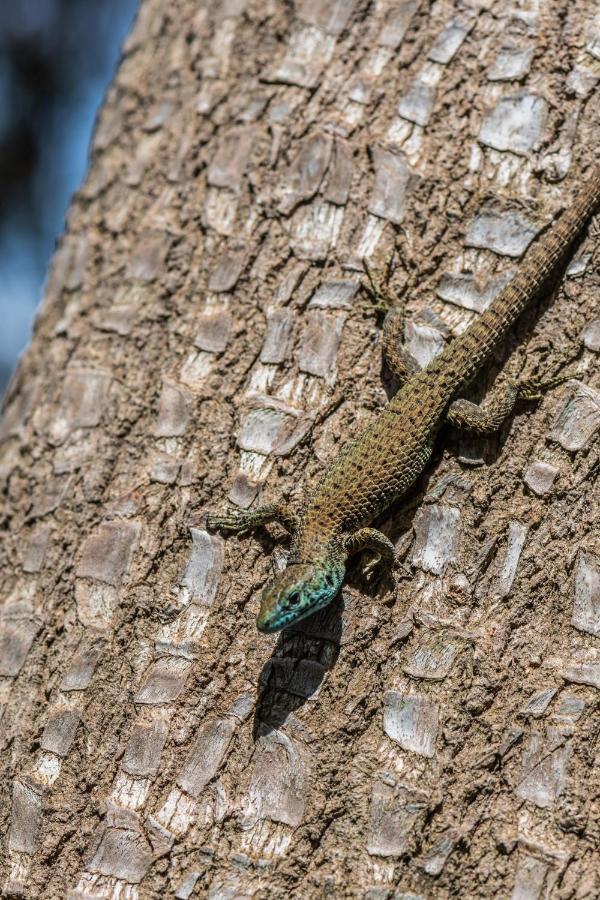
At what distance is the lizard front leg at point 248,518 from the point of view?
144 inches

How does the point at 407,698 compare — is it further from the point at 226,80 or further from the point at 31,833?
the point at 226,80

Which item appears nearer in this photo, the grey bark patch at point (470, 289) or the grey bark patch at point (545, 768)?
the grey bark patch at point (545, 768)

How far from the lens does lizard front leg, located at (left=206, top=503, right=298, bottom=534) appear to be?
3.65 metres

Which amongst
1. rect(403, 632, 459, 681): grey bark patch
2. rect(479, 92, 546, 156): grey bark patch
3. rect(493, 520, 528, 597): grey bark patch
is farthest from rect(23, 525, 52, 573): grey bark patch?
rect(479, 92, 546, 156): grey bark patch

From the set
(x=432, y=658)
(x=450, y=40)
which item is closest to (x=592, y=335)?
(x=432, y=658)

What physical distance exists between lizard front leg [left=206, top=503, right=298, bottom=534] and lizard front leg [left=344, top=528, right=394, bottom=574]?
0.86 ft

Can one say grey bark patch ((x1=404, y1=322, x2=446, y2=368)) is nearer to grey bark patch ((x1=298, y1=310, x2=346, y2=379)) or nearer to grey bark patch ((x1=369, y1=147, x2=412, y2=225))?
grey bark patch ((x1=298, y1=310, x2=346, y2=379))

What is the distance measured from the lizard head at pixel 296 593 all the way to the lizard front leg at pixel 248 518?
0.23 m

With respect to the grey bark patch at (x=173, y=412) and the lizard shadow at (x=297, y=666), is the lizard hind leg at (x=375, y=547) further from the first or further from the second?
the grey bark patch at (x=173, y=412)

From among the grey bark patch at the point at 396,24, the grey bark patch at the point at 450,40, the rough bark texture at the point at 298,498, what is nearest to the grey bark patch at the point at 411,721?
the rough bark texture at the point at 298,498

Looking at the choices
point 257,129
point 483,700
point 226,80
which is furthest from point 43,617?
point 226,80

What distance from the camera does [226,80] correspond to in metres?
4.59

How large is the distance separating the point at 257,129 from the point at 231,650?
260cm

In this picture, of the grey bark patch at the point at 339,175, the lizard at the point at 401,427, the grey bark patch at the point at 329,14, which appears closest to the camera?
the lizard at the point at 401,427
